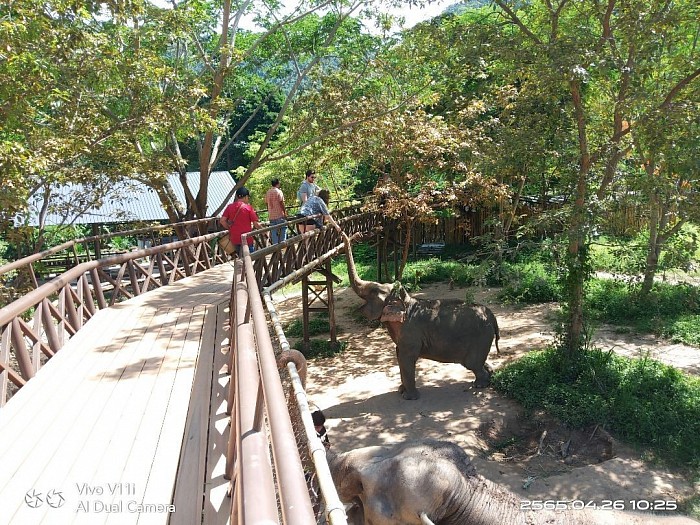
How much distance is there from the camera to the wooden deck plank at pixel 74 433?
340cm

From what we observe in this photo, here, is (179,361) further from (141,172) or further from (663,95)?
(663,95)

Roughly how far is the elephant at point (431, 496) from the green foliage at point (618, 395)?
3.98 metres

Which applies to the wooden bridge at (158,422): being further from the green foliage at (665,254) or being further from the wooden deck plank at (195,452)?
the green foliage at (665,254)

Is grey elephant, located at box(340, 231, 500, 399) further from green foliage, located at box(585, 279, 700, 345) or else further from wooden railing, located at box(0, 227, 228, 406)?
green foliage, located at box(585, 279, 700, 345)

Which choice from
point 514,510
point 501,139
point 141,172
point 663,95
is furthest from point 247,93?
point 514,510

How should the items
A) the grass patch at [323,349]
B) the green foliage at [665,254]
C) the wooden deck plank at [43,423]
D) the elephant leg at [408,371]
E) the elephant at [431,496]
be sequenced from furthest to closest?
the grass patch at [323,349] < the elephant leg at [408,371] < the green foliage at [665,254] < the elephant at [431,496] < the wooden deck plank at [43,423]

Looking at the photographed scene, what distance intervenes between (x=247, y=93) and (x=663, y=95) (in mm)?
12189

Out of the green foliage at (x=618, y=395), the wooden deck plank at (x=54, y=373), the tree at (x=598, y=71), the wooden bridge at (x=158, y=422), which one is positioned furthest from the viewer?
the tree at (x=598, y=71)

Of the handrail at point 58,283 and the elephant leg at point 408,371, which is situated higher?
the handrail at point 58,283

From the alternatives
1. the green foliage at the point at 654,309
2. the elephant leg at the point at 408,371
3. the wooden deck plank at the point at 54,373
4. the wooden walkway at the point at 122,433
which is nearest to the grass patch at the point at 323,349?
the elephant leg at the point at 408,371

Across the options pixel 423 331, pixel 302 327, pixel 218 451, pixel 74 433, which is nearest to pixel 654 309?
pixel 423 331

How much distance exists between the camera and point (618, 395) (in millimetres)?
9805

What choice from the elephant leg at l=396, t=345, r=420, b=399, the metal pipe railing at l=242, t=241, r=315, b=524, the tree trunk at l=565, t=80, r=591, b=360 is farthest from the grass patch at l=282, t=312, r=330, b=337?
the metal pipe railing at l=242, t=241, r=315, b=524

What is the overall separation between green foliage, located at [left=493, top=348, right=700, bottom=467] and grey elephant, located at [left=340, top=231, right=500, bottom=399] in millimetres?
665
